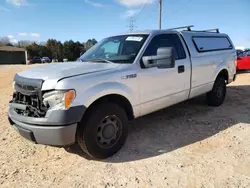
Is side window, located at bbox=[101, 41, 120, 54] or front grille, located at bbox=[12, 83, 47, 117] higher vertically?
side window, located at bbox=[101, 41, 120, 54]

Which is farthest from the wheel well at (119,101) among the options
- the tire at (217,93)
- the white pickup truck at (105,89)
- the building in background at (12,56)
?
the building in background at (12,56)

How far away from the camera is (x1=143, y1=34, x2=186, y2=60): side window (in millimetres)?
3960

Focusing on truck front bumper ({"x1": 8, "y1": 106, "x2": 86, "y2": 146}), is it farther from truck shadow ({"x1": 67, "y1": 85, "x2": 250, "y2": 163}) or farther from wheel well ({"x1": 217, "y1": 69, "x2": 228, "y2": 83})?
wheel well ({"x1": 217, "y1": 69, "x2": 228, "y2": 83})

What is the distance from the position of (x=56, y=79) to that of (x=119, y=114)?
3.55ft

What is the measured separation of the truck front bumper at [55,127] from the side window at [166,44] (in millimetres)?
1678

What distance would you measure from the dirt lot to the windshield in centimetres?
147

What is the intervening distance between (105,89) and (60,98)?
2.13 ft

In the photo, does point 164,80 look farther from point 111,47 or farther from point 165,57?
point 111,47

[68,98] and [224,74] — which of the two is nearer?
[68,98]

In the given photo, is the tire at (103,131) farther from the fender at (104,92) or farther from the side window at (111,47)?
the side window at (111,47)

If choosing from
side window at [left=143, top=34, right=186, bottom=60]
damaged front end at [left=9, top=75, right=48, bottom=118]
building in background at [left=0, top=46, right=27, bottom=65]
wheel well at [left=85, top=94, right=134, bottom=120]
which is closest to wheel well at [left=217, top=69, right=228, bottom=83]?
side window at [left=143, top=34, right=186, bottom=60]

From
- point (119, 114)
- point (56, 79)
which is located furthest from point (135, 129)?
point (56, 79)

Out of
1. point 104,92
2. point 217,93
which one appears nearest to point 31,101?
point 104,92

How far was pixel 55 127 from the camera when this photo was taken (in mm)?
2814
